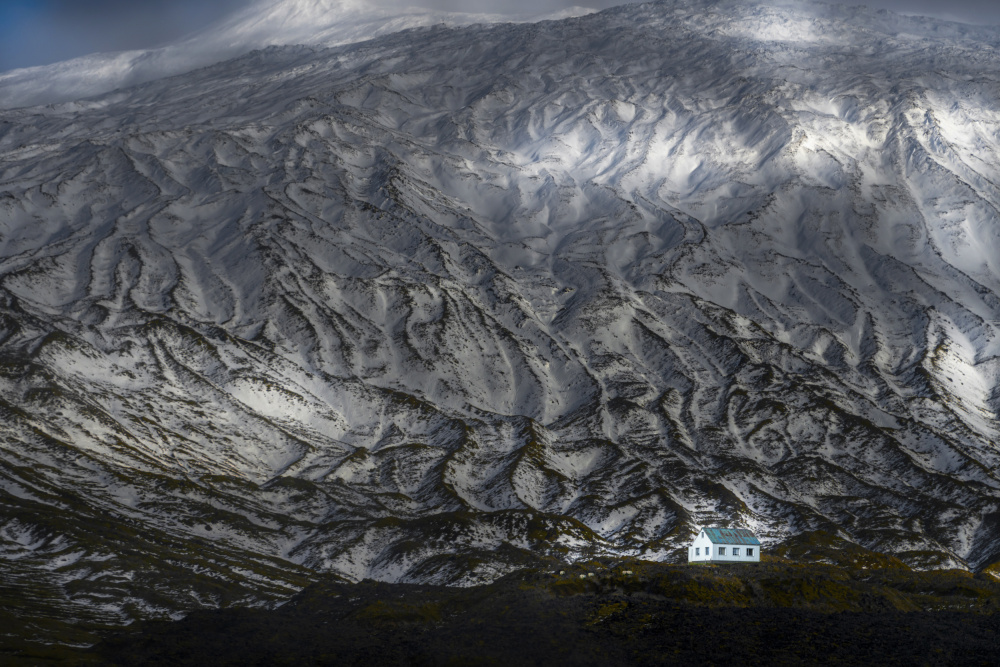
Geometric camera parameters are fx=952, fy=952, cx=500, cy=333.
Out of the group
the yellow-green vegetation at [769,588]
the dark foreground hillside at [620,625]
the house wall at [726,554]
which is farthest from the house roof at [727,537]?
the dark foreground hillside at [620,625]

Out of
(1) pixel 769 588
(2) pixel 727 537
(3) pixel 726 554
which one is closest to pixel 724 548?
(3) pixel 726 554

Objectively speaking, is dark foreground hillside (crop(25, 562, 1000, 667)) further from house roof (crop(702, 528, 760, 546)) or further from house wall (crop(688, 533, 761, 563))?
house roof (crop(702, 528, 760, 546))

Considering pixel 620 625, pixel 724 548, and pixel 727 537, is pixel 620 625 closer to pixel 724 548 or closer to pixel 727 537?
pixel 724 548

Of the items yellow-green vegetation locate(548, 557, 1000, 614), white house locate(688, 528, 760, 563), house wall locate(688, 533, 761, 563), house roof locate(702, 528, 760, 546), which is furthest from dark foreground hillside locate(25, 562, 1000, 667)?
house roof locate(702, 528, 760, 546)

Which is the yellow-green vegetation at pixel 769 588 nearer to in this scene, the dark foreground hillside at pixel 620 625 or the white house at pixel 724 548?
the dark foreground hillside at pixel 620 625

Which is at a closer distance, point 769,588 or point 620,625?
point 620,625

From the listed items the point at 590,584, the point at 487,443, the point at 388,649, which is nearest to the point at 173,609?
the point at 388,649
